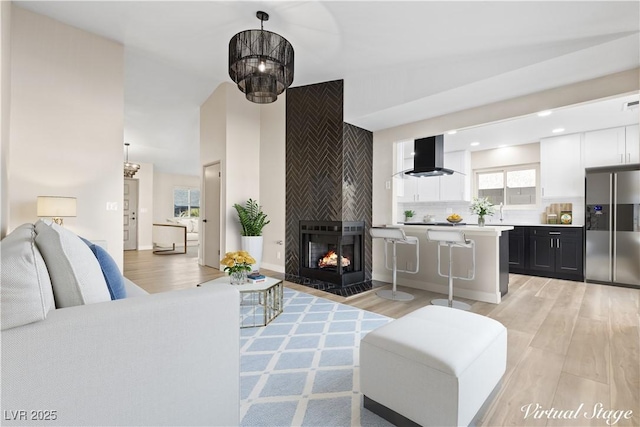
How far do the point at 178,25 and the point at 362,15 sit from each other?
2.04m

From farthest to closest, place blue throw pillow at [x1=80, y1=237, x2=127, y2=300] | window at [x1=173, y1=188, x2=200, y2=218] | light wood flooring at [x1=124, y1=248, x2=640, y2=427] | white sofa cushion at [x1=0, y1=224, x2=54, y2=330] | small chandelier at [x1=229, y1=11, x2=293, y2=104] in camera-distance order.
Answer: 1. window at [x1=173, y1=188, x2=200, y2=218]
2. small chandelier at [x1=229, y1=11, x2=293, y2=104]
3. light wood flooring at [x1=124, y1=248, x2=640, y2=427]
4. blue throw pillow at [x1=80, y1=237, x2=127, y2=300]
5. white sofa cushion at [x1=0, y1=224, x2=54, y2=330]

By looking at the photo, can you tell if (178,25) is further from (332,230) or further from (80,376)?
(80,376)

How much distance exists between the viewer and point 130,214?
27.7ft

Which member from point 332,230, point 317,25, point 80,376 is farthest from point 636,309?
point 80,376

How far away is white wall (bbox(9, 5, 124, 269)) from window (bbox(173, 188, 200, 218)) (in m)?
7.21

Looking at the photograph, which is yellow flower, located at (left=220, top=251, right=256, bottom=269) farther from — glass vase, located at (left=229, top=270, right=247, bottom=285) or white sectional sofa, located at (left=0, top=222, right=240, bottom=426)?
white sectional sofa, located at (left=0, top=222, right=240, bottom=426)

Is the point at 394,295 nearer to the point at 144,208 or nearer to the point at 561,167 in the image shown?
the point at 561,167

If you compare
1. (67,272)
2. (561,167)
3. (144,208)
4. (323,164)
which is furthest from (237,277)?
(144,208)

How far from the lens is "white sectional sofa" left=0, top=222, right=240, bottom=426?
0.81 m

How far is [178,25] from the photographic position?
3143 mm

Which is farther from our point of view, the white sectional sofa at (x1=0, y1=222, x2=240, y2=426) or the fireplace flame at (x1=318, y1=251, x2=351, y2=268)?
the fireplace flame at (x1=318, y1=251, x2=351, y2=268)

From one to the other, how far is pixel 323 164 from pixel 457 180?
351cm

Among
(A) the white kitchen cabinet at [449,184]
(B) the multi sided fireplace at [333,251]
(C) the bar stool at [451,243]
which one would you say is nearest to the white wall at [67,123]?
(B) the multi sided fireplace at [333,251]

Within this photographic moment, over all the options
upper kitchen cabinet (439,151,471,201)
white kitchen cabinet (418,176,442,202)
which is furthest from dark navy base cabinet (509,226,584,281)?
white kitchen cabinet (418,176,442,202)
